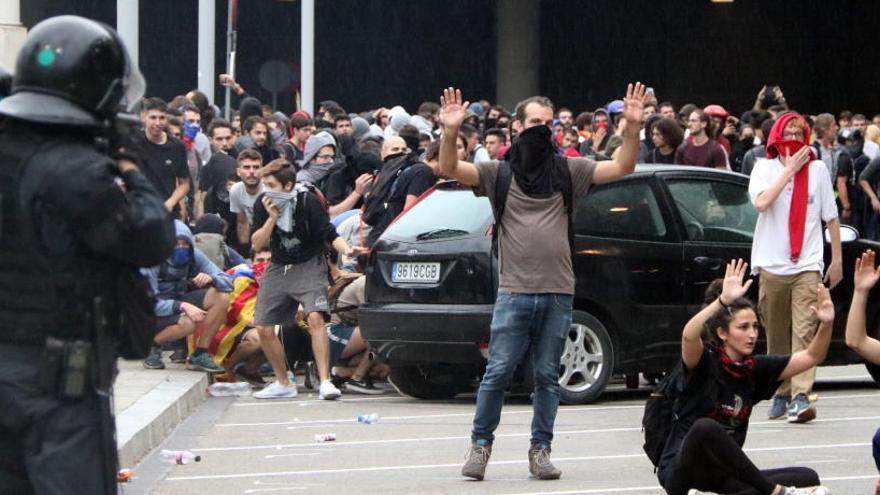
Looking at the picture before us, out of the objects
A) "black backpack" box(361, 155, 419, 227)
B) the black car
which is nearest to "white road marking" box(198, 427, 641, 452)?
the black car

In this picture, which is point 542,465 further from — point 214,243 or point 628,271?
point 214,243

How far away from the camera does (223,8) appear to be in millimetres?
42719

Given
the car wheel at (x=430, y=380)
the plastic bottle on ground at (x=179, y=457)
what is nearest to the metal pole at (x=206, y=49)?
the car wheel at (x=430, y=380)

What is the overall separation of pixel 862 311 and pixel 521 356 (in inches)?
92.7

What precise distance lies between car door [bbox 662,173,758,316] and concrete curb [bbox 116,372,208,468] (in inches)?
136

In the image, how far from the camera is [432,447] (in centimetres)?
1003

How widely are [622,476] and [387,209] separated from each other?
5.14 meters

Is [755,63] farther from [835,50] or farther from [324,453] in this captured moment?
[324,453]

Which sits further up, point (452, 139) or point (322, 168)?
point (452, 139)

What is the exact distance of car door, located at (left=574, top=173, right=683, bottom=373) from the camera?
1180 centimetres

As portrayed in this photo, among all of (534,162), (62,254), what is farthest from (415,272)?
(62,254)

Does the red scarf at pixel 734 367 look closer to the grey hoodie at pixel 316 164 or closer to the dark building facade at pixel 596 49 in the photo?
the grey hoodie at pixel 316 164

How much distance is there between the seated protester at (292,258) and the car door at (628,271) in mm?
1962

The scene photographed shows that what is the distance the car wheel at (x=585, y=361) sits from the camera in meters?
11.7
